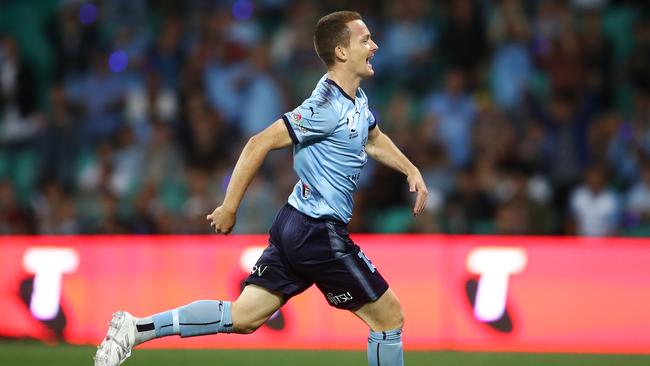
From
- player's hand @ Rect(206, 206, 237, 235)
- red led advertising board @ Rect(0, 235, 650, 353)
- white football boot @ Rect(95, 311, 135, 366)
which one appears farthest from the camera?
red led advertising board @ Rect(0, 235, 650, 353)

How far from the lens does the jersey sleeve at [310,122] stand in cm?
584

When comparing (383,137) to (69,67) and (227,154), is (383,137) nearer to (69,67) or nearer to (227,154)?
(227,154)

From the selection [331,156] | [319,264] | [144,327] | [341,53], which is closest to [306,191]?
[331,156]

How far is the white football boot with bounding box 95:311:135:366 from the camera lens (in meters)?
5.99

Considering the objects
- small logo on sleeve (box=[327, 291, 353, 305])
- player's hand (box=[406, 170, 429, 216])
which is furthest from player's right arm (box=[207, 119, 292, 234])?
player's hand (box=[406, 170, 429, 216])

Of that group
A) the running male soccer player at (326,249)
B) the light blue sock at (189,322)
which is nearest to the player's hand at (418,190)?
the running male soccer player at (326,249)

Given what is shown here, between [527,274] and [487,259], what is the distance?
34 centimetres

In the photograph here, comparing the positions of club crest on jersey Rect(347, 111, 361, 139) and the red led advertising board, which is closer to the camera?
club crest on jersey Rect(347, 111, 361, 139)

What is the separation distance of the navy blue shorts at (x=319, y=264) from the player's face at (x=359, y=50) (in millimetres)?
790

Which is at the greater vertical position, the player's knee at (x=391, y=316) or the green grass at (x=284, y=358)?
the green grass at (x=284, y=358)

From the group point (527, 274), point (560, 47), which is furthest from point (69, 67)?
point (527, 274)

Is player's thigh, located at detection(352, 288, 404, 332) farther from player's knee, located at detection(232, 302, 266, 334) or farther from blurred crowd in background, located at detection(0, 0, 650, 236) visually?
blurred crowd in background, located at detection(0, 0, 650, 236)

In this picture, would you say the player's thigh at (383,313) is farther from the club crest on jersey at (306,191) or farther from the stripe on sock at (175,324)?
the stripe on sock at (175,324)

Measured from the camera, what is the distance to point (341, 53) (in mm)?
6074
